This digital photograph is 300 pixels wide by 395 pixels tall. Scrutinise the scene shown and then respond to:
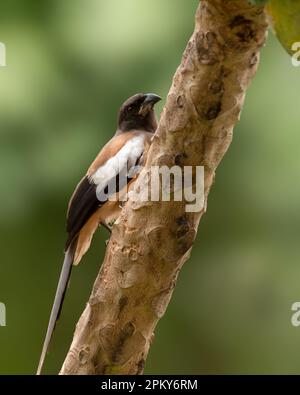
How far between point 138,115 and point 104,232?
80cm

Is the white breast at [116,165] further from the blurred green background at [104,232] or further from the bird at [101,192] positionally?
the blurred green background at [104,232]

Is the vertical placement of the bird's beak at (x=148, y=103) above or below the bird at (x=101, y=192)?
above

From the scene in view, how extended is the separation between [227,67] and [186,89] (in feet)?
0.35

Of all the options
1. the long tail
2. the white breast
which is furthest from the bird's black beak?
the long tail

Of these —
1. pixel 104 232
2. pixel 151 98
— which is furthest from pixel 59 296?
pixel 104 232

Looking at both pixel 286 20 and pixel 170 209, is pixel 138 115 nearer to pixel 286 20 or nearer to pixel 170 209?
pixel 170 209

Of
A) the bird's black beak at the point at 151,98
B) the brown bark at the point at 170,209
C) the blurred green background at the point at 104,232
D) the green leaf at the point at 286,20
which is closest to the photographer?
the green leaf at the point at 286,20

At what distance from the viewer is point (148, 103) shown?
314 centimetres

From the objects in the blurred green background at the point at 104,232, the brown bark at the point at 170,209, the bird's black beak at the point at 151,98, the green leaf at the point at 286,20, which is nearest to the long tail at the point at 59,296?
the brown bark at the point at 170,209

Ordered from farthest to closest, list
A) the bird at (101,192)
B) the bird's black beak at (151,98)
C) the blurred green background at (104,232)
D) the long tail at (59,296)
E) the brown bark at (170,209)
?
the blurred green background at (104,232), the bird's black beak at (151,98), the bird at (101,192), the long tail at (59,296), the brown bark at (170,209)

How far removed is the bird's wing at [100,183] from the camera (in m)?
2.67

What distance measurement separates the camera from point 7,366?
3334 millimetres

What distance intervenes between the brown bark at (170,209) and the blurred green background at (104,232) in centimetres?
154

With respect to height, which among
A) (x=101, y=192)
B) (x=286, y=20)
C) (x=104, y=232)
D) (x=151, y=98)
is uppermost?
(x=286, y=20)
